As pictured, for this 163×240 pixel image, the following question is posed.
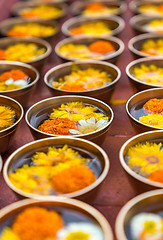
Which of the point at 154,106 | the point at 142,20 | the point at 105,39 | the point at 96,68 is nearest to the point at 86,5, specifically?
the point at 142,20

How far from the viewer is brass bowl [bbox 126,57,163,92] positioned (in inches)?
49.5

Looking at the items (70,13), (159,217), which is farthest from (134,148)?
(70,13)

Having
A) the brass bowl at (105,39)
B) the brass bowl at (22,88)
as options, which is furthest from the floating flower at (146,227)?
the brass bowl at (105,39)

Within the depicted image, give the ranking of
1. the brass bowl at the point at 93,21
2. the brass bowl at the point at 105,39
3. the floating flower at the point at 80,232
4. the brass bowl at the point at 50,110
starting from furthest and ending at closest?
the brass bowl at the point at 93,21
the brass bowl at the point at 105,39
the brass bowl at the point at 50,110
the floating flower at the point at 80,232

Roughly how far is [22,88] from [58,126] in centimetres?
26

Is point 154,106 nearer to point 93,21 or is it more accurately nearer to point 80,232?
point 80,232

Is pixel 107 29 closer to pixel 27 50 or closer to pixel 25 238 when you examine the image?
pixel 27 50

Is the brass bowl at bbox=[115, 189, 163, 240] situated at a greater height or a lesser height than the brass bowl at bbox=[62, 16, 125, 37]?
greater

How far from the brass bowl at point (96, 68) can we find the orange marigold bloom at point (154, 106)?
15cm

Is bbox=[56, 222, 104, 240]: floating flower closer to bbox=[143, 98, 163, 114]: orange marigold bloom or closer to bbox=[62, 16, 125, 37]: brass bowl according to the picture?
bbox=[143, 98, 163, 114]: orange marigold bloom

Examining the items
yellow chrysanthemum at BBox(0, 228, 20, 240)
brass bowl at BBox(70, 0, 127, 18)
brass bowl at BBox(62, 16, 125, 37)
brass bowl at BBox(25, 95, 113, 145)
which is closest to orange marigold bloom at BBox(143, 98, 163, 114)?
brass bowl at BBox(25, 95, 113, 145)

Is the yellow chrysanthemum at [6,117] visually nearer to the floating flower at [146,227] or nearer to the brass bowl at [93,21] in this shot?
the floating flower at [146,227]

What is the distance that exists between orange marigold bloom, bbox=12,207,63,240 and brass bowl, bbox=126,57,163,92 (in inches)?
24.6

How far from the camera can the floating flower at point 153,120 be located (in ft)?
3.50
